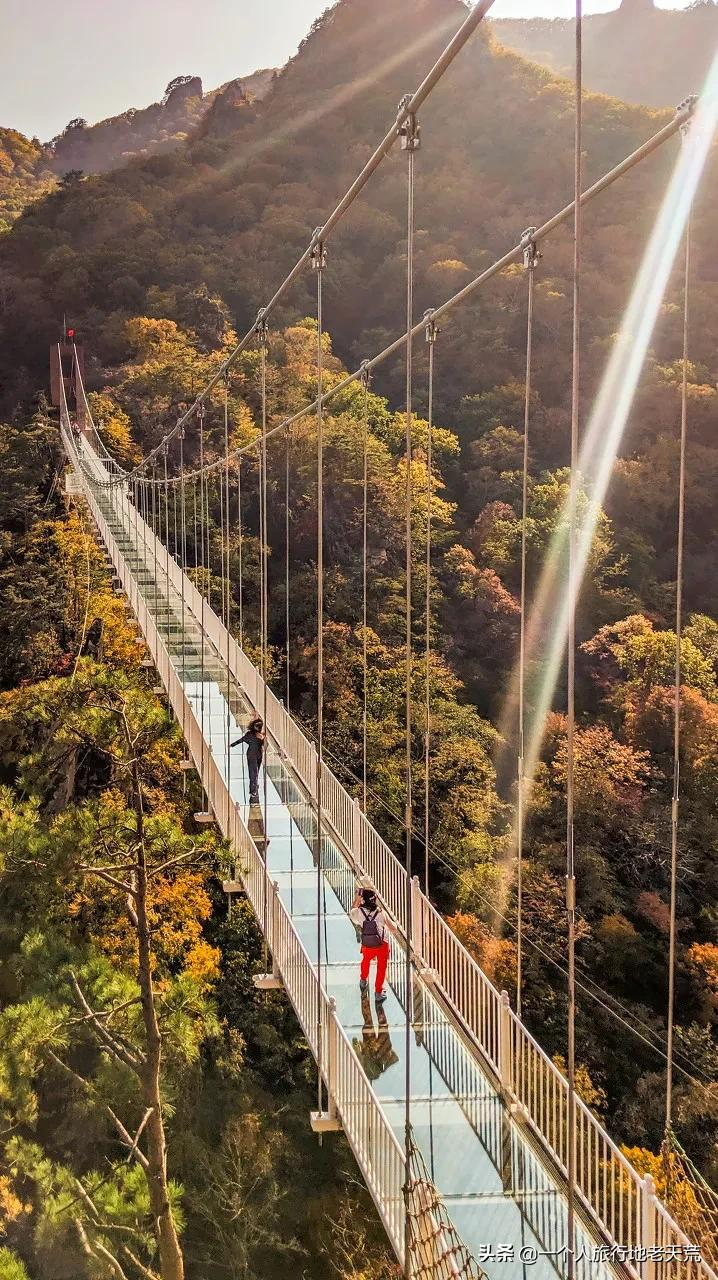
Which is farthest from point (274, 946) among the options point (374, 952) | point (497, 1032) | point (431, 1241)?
point (431, 1241)

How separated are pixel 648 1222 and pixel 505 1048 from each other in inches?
54.4

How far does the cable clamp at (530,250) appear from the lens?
4.66 metres

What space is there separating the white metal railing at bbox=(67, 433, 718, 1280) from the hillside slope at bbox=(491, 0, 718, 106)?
42282 millimetres

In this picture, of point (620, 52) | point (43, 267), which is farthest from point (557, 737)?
point (620, 52)

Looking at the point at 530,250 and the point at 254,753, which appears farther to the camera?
the point at 254,753

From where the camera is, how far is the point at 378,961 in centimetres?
537

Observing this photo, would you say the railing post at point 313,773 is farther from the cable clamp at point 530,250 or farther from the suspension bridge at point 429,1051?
the cable clamp at point 530,250

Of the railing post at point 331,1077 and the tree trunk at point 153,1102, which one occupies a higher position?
the railing post at point 331,1077

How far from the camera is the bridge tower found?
89.0ft

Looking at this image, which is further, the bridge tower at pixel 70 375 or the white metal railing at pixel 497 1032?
the bridge tower at pixel 70 375

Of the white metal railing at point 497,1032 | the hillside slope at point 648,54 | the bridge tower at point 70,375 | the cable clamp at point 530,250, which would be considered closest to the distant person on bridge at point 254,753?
the white metal railing at point 497,1032

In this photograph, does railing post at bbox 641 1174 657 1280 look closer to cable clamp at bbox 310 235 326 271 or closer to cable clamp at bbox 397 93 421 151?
cable clamp at bbox 397 93 421 151

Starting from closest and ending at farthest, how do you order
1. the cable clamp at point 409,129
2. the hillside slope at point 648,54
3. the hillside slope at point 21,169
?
the cable clamp at point 409,129 < the hillside slope at point 21,169 < the hillside slope at point 648,54

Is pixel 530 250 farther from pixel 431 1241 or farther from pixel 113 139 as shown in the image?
pixel 113 139
